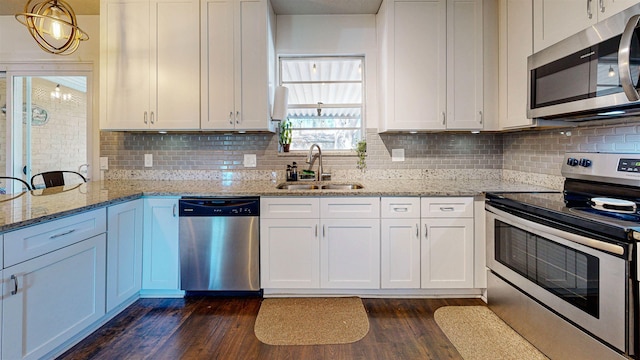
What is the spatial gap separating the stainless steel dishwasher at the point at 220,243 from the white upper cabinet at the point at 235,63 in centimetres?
75

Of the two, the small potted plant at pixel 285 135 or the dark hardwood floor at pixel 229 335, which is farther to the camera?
the small potted plant at pixel 285 135

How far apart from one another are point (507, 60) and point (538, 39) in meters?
0.40

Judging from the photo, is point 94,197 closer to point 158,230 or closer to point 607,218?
point 158,230

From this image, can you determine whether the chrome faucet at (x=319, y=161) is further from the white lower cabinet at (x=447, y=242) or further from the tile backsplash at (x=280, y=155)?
the white lower cabinet at (x=447, y=242)

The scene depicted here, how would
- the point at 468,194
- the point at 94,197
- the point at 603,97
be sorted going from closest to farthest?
the point at 603,97 < the point at 94,197 < the point at 468,194

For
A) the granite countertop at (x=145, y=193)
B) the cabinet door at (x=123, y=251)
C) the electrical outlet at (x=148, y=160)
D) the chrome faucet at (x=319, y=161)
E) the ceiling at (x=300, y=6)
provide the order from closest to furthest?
1. the granite countertop at (x=145, y=193)
2. the cabinet door at (x=123, y=251)
3. the ceiling at (x=300, y=6)
4. the chrome faucet at (x=319, y=161)
5. the electrical outlet at (x=148, y=160)

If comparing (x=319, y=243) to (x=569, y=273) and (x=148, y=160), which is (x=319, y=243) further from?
(x=148, y=160)

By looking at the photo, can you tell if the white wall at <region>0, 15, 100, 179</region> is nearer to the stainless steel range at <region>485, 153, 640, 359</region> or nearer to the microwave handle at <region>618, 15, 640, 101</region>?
the stainless steel range at <region>485, 153, 640, 359</region>

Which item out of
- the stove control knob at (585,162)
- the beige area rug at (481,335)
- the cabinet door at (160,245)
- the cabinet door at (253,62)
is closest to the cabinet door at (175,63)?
the cabinet door at (253,62)

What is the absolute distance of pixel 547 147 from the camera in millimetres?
2502

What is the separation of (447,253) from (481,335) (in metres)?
0.59

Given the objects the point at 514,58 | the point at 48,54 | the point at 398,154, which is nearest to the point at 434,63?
the point at 514,58

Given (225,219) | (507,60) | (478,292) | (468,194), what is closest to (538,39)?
(507,60)

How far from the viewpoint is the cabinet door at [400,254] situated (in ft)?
7.80
